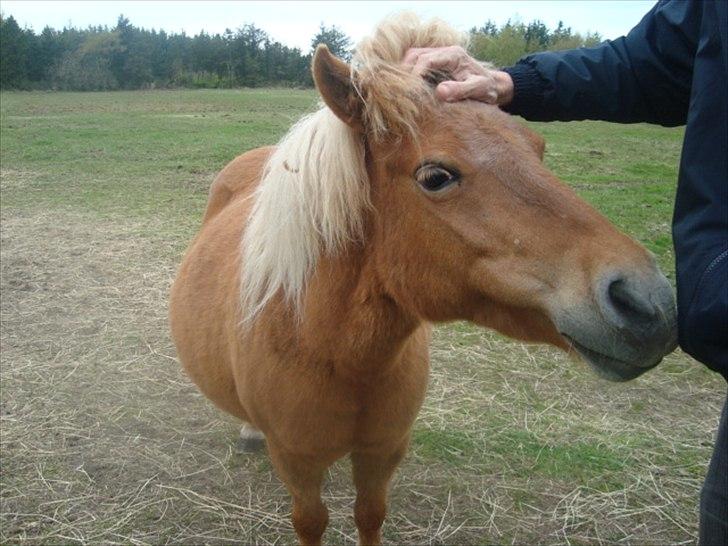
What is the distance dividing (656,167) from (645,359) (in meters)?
11.7

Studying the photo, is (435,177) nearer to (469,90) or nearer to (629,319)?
(469,90)

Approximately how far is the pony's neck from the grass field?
1049 millimetres

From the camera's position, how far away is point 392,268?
6.40 ft

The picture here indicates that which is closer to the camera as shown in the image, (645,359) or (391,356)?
(645,359)

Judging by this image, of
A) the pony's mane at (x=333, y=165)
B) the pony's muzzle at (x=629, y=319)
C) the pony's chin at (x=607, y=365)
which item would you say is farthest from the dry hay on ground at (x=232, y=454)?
the pony's muzzle at (x=629, y=319)

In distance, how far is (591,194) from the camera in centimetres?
896

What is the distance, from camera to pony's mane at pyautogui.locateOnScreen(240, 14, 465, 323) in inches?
73.3

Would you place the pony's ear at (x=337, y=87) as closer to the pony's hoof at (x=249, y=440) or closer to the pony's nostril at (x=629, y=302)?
the pony's nostril at (x=629, y=302)

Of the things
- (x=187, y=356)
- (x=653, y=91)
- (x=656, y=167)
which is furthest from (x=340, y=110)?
(x=656, y=167)

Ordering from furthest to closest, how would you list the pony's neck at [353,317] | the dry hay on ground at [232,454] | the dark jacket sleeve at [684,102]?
the dry hay on ground at [232,454] < the pony's neck at [353,317] < the dark jacket sleeve at [684,102]

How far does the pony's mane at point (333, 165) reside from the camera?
1.86 m

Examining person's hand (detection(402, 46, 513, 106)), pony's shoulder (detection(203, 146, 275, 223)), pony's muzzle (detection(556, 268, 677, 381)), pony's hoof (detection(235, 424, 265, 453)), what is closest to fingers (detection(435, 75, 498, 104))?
person's hand (detection(402, 46, 513, 106))

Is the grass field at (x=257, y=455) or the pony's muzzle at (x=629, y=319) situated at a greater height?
the pony's muzzle at (x=629, y=319)

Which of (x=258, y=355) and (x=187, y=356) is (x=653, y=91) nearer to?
(x=258, y=355)
